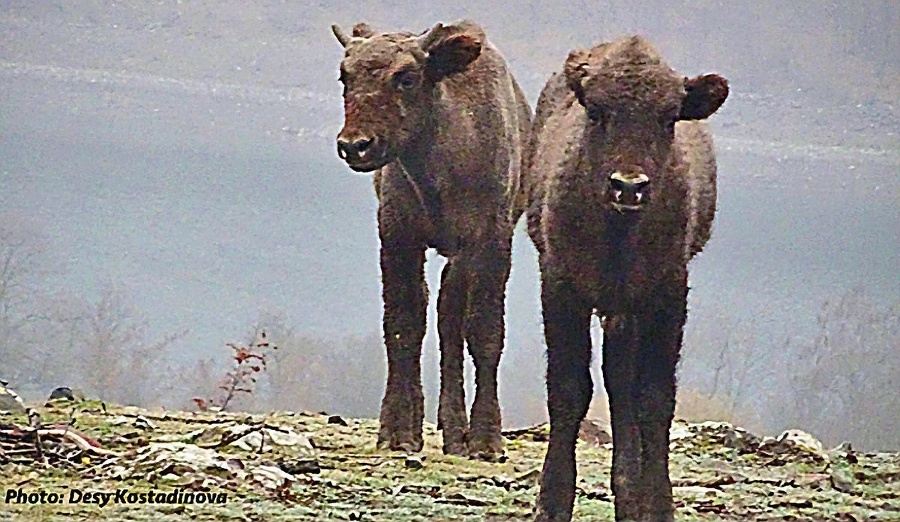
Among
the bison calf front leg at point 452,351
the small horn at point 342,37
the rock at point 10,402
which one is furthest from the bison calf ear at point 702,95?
the rock at point 10,402

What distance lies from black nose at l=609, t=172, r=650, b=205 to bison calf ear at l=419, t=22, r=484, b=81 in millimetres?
2027

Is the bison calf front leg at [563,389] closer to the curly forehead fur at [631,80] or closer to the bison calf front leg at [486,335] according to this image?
the curly forehead fur at [631,80]

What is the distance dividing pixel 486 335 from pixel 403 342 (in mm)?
348

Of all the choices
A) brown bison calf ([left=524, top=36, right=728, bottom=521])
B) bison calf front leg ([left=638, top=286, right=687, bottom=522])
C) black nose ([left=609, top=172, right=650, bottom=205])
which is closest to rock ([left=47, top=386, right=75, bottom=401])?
brown bison calf ([left=524, top=36, right=728, bottom=521])

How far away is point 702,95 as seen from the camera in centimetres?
443

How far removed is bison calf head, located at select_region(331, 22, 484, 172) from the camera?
18.7ft

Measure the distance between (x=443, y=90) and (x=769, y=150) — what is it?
6760mm

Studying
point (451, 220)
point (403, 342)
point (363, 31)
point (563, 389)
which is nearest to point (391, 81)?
point (363, 31)

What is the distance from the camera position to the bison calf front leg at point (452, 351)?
258 inches

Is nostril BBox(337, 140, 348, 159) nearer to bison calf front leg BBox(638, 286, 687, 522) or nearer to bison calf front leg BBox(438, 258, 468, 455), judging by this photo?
bison calf front leg BBox(438, 258, 468, 455)

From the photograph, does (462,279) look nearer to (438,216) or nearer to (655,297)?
(438,216)

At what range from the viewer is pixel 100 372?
1010 cm

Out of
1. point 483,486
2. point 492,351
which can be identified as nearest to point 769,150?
point 492,351

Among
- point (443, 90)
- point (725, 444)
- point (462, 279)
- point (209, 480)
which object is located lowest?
point (209, 480)
